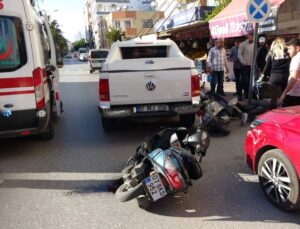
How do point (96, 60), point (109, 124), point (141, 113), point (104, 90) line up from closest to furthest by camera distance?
point (104, 90) < point (141, 113) < point (109, 124) < point (96, 60)

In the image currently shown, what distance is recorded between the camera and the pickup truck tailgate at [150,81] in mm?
6395

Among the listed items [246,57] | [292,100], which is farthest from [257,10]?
[292,100]

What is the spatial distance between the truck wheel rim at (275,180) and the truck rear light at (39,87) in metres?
3.48

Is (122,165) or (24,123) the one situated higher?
(24,123)

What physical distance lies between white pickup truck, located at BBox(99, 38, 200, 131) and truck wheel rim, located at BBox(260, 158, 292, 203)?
9.00ft

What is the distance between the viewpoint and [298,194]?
3.51 metres

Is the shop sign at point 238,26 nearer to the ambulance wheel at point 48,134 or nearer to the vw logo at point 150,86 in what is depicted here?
the vw logo at point 150,86

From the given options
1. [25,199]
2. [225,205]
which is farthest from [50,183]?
[225,205]

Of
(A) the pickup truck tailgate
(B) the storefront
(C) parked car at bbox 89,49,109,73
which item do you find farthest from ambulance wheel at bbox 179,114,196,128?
(C) parked car at bbox 89,49,109,73

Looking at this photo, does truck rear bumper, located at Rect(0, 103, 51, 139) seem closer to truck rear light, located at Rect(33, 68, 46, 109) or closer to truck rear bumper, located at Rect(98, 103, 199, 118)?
truck rear light, located at Rect(33, 68, 46, 109)

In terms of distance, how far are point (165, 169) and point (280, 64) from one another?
4.58m

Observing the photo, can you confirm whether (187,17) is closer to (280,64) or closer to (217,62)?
(217,62)

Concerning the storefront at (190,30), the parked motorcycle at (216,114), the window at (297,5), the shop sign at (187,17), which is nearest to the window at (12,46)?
the parked motorcycle at (216,114)

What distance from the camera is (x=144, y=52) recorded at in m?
7.86
